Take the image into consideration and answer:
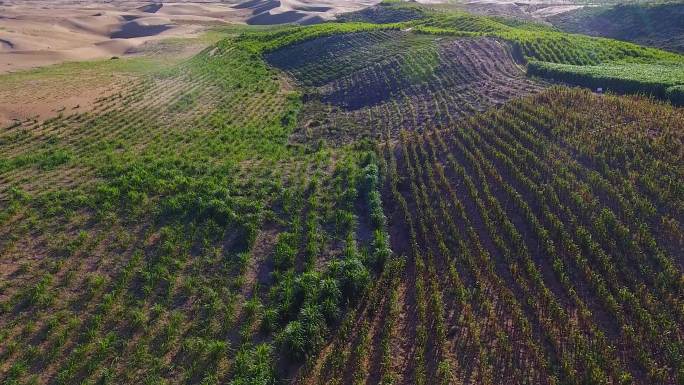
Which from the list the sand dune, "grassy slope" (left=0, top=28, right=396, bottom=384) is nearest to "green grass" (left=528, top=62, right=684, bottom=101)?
"grassy slope" (left=0, top=28, right=396, bottom=384)

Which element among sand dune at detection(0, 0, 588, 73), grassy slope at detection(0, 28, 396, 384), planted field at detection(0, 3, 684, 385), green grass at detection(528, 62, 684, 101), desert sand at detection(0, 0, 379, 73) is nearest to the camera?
planted field at detection(0, 3, 684, 385)

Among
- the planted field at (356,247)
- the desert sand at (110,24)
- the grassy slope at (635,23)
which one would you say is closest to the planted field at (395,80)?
the planted field at (356,247)

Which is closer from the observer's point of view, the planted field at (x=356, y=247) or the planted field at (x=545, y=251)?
the planted field at (x=545, y=251)

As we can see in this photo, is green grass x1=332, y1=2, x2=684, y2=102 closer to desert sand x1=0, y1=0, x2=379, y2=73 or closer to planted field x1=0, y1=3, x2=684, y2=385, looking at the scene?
planted field x1=0, y1=3, x2=684, y2=385

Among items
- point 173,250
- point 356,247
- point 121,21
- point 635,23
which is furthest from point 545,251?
point 121,21

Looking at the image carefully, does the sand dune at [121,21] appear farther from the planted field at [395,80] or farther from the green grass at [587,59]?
the green grass at [587,59]

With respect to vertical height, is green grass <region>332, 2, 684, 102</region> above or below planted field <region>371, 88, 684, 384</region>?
above

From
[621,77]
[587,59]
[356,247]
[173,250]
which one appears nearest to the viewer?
[173,250]

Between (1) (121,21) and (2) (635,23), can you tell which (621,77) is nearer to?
(2) (635,23)

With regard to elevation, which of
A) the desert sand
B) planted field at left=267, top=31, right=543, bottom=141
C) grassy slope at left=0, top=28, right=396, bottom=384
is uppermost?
the desert sand
